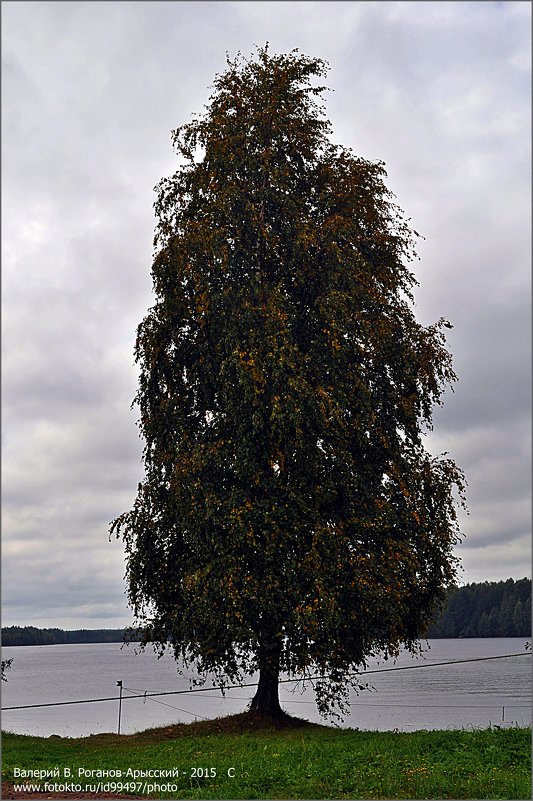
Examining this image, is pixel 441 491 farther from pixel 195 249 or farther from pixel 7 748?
pixel 7 748

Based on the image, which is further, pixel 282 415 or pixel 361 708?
pixel 361 708

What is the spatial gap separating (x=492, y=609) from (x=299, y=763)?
2477 inches

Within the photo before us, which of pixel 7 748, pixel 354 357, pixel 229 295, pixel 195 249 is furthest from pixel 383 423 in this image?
pixel 7 748

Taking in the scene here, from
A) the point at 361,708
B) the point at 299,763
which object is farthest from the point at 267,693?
the point at 361,708

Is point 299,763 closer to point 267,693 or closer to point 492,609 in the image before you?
point 267,693

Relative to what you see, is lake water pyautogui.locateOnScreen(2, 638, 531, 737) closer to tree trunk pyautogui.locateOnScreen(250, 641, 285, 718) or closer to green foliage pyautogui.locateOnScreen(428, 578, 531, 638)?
tree trunk pyautogui.locateOnScreen(250, 641, 285, 718)

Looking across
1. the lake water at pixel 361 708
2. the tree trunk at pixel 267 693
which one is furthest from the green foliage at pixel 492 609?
the tree trunk at pixel 267 693

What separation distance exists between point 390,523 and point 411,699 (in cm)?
2414

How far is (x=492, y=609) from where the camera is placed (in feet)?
239

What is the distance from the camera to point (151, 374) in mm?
20016

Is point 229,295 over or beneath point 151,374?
over

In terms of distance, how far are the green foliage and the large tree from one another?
5169cm

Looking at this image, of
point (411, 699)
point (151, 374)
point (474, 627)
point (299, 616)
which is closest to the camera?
point (299, 616)

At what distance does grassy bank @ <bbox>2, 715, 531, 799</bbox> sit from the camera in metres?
12.5
